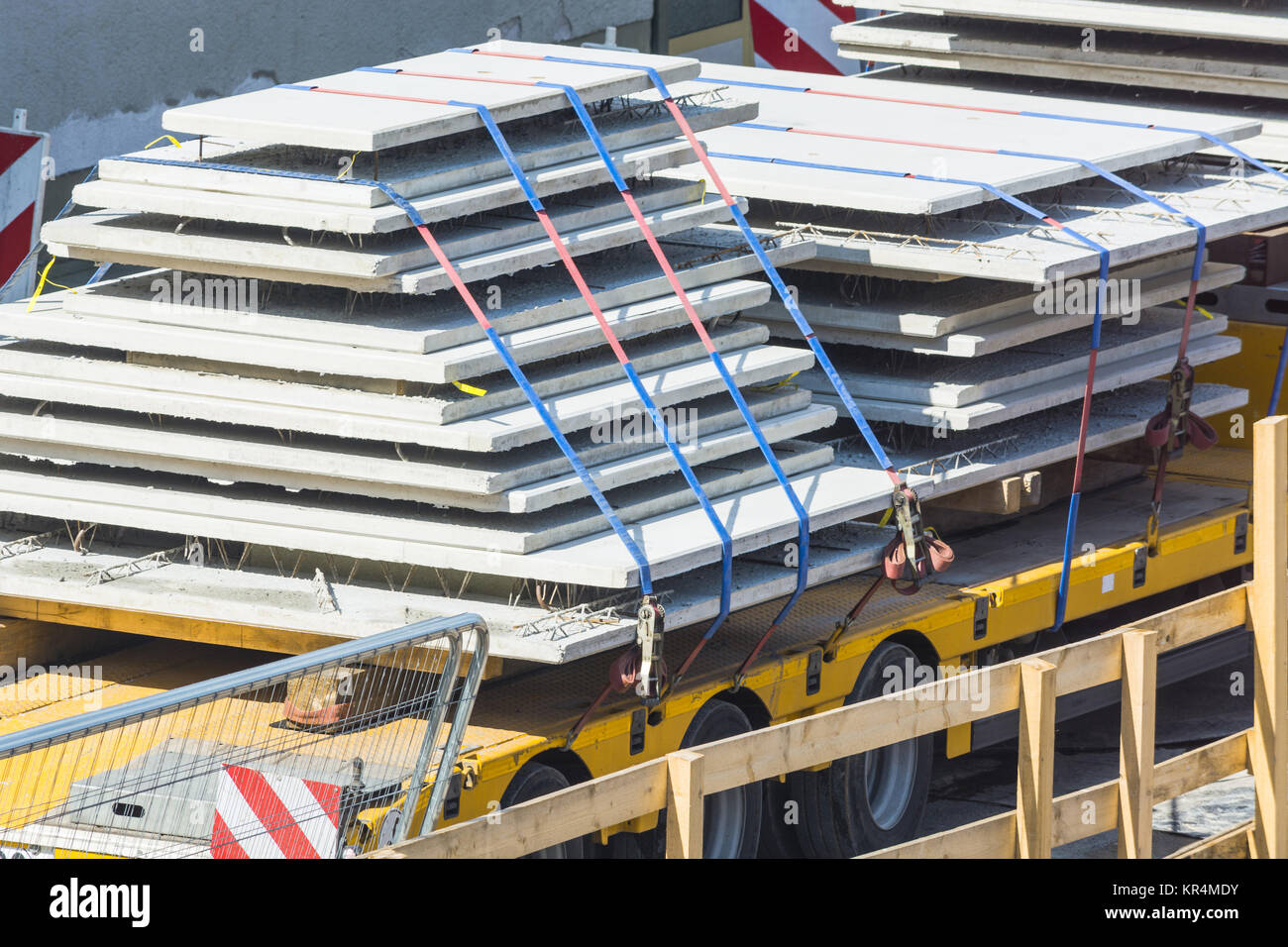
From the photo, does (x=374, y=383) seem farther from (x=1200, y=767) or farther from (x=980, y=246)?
(x=1200, y=767)

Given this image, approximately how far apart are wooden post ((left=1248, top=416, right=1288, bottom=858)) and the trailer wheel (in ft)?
4.77

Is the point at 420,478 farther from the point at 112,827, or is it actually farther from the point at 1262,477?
the point at 1262,477

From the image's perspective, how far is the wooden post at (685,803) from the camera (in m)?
6.07

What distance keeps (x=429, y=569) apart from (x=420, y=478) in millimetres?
507

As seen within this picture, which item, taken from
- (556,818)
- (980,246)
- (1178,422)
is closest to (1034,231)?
(980,246)

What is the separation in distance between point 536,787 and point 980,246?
3089 millimetres

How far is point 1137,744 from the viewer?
733 cm

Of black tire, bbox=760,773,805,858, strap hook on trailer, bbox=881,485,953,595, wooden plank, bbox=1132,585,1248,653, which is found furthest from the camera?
black tire, bbox=760,773,805,858

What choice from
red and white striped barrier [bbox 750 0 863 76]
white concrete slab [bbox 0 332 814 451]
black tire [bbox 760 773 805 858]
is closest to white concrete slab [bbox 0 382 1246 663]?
white concrete slab [bbox 0 332 814 451]

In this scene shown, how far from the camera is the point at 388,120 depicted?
7.38 metres

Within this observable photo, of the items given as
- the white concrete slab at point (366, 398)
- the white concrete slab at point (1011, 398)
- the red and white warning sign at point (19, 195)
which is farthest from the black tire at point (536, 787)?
the red and white warning sign at point (19, 195)

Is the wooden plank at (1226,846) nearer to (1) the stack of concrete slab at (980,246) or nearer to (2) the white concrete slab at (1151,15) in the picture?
(1) the stack of concrete slab at (980,246)

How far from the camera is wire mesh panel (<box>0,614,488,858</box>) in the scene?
6.31 meters

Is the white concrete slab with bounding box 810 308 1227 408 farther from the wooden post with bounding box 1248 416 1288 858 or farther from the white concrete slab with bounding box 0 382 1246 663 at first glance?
the wooden post with bounding box 1248 416 1288 858
